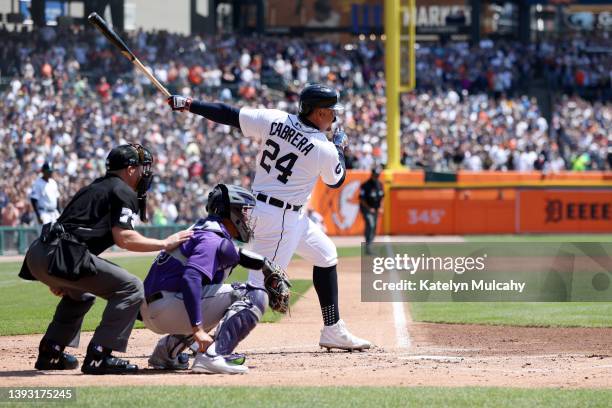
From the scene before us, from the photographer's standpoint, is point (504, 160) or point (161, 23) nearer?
point (504, 160)

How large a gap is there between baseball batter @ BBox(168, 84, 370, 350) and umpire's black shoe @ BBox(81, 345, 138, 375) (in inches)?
61.4

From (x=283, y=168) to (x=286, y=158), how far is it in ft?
0.26

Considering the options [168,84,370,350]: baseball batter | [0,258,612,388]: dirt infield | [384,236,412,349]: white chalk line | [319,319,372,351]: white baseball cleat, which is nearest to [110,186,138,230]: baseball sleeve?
[0,258,612,388]: dirt infield

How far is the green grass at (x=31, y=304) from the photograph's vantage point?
33.7ft

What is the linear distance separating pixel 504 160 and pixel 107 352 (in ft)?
79.5

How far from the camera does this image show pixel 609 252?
17.6m

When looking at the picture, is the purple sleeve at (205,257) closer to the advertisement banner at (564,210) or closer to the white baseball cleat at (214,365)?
the white baseball cleat at (214,365)

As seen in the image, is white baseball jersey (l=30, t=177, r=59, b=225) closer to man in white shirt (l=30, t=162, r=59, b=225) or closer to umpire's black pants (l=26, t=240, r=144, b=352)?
man in white shirt (l=30, t=162, r=59, b=225)

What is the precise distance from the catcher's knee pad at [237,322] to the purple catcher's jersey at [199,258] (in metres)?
0.24

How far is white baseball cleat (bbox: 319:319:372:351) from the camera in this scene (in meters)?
8.24

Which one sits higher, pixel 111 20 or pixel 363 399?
pixel 111 20

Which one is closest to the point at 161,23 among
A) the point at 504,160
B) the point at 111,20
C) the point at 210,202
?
the point at 111,20

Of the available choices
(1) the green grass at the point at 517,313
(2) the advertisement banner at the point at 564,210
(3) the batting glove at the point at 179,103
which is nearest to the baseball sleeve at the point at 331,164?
(3) the batting glove at the point at 179,103

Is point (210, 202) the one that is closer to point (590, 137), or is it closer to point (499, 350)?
point (499, 350)
